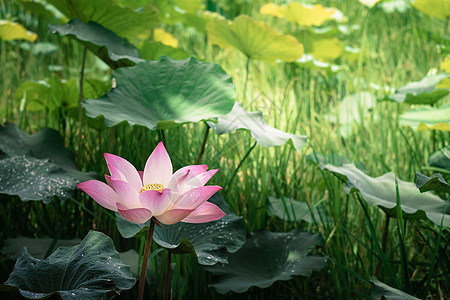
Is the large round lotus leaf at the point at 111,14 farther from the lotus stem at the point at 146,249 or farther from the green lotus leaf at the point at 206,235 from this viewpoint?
the lotus stem at the point at 146,249

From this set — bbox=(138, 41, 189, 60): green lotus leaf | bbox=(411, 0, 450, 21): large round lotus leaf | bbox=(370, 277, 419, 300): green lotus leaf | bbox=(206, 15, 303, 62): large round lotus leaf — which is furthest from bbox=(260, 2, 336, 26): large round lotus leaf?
bbox=(370, 277, 419, 300): green lotus leaf

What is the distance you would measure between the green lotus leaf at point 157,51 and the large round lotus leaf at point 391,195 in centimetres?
66

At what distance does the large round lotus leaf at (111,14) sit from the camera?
49.3 inches

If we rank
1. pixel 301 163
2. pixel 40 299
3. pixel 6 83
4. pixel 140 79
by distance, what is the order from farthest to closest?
pixel 6 83 → pixel 301 163 → pixel 140 79 → pixel 40 299

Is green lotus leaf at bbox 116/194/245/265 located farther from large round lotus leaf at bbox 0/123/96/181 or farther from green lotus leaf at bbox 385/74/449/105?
green lotus leaf at bbox 385/74/449/105

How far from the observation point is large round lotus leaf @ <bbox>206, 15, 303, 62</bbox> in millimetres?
1467

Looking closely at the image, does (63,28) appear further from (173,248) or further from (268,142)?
(173,248)

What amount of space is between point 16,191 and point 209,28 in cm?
100

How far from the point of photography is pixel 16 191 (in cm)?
81

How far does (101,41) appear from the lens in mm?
1189

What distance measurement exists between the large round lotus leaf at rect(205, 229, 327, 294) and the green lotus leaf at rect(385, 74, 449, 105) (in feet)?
2.34

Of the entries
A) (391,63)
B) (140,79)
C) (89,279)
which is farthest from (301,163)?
(391,63)

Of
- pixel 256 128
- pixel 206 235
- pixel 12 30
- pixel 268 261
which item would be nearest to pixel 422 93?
pixel 256 128

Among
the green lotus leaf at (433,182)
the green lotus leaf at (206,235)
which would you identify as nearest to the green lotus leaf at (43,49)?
the green lotus leaf at (206,235)
